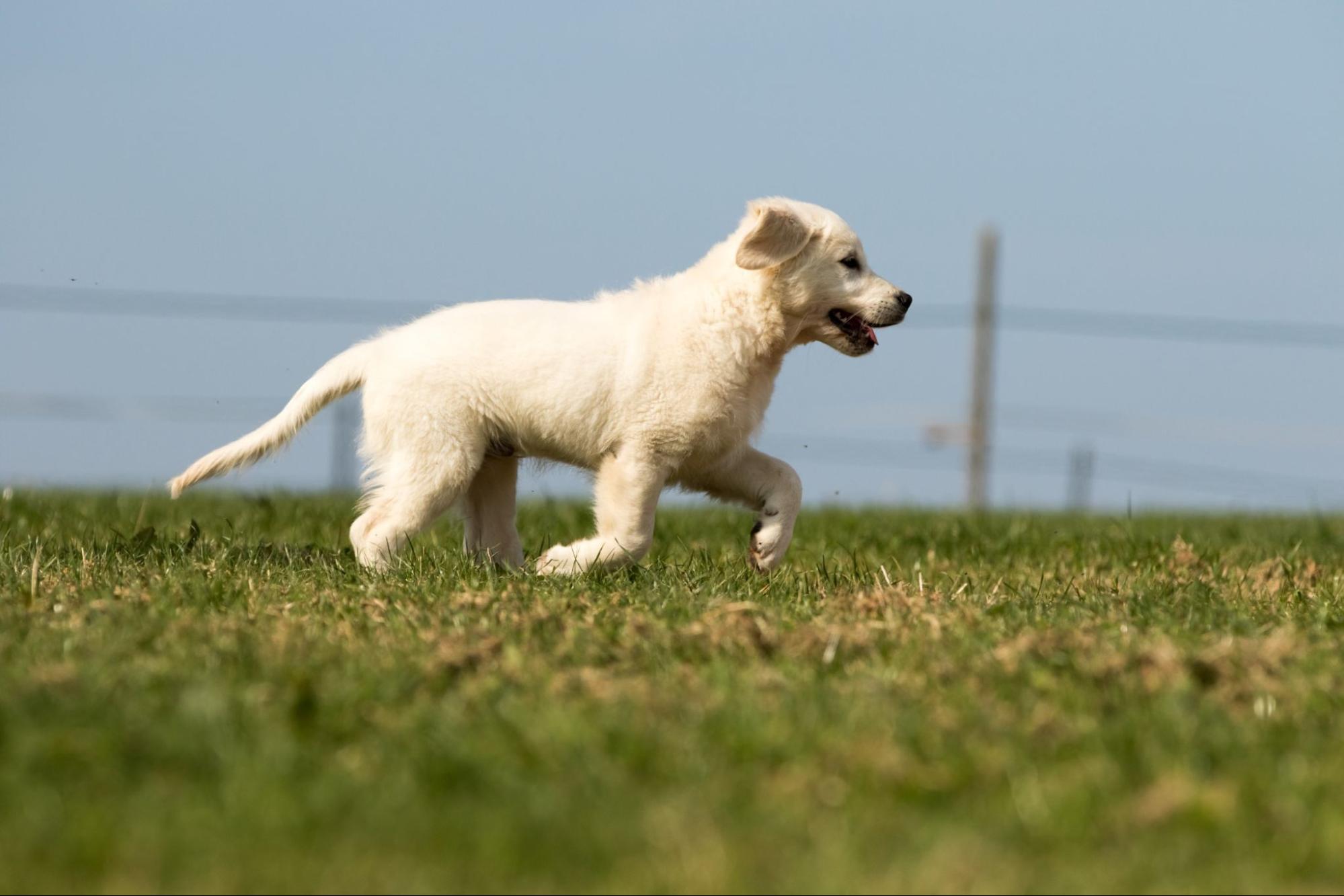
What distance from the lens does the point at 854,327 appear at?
5.59 m

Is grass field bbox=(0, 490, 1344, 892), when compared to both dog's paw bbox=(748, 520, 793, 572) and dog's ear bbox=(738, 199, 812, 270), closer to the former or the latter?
dog's paw bbox=(748, 520, 793, 572)

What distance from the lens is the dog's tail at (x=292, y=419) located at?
559 cm

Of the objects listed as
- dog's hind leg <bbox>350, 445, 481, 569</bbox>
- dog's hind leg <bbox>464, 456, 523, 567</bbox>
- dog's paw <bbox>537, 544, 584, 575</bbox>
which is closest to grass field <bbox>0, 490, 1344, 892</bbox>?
dog's paw <bbox>537, 544, 584, 575</bbox>

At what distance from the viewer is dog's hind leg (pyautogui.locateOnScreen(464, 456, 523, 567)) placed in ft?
19.2

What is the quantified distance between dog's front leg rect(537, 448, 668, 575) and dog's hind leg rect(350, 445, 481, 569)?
395mm

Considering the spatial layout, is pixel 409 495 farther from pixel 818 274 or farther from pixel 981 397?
pixel 981 397

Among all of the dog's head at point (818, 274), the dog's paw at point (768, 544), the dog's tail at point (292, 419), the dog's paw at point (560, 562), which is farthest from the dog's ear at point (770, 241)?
the dog's tail at point (292, 419)

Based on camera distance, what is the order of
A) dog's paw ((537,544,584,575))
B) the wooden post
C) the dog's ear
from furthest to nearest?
the wooden post < the dog's ear < dog's paw ((537,544,584,575))

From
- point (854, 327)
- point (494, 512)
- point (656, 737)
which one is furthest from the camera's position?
point (494, 512)

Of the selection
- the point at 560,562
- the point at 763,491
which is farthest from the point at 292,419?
the point at 763,491

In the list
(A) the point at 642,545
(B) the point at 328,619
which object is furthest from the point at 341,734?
(A) the point at 642,545

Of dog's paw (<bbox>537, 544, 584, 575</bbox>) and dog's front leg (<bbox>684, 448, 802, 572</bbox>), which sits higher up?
dog's front leg (<bbox>684, 448, 802, 572</bbox>)

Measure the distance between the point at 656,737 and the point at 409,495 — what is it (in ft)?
8.92

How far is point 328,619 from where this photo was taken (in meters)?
4.12
